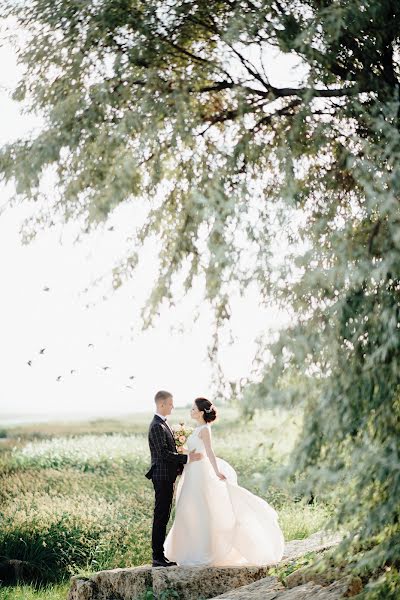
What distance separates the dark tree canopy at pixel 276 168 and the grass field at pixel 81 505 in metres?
2.14

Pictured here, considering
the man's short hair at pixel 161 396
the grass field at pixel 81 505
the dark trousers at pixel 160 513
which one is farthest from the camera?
the grass field at pixel 81 505

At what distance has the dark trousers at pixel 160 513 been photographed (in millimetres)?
8398

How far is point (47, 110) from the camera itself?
725 centimetres

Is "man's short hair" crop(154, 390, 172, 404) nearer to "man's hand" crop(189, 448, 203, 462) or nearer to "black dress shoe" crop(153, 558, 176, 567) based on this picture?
"man's hand" crop(189, 448, 203, 462)

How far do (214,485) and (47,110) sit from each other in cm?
401

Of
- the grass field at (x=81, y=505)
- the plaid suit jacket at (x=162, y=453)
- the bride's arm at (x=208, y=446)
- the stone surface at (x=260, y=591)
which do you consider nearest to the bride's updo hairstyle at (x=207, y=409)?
the bride's arm at (x=208, y=446)

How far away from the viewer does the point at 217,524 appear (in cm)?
837

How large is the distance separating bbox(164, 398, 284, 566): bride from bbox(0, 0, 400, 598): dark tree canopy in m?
2.05

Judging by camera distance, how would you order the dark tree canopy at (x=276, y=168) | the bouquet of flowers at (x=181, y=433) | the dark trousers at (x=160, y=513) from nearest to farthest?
1. the dark tree canopy at (x=276, y=168)
2. the dark trousers at (x=160, y=513)
3. the bouquet of flowers at (x=181, y=433)

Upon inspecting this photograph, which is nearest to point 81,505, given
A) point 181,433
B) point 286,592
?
point 181,433

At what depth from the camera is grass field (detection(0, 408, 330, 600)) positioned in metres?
11.0

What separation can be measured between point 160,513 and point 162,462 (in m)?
0.55

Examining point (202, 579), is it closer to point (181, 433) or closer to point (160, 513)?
point (160, 513)

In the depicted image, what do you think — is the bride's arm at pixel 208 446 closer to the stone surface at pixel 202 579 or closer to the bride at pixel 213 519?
the bride at pixel 213 519
